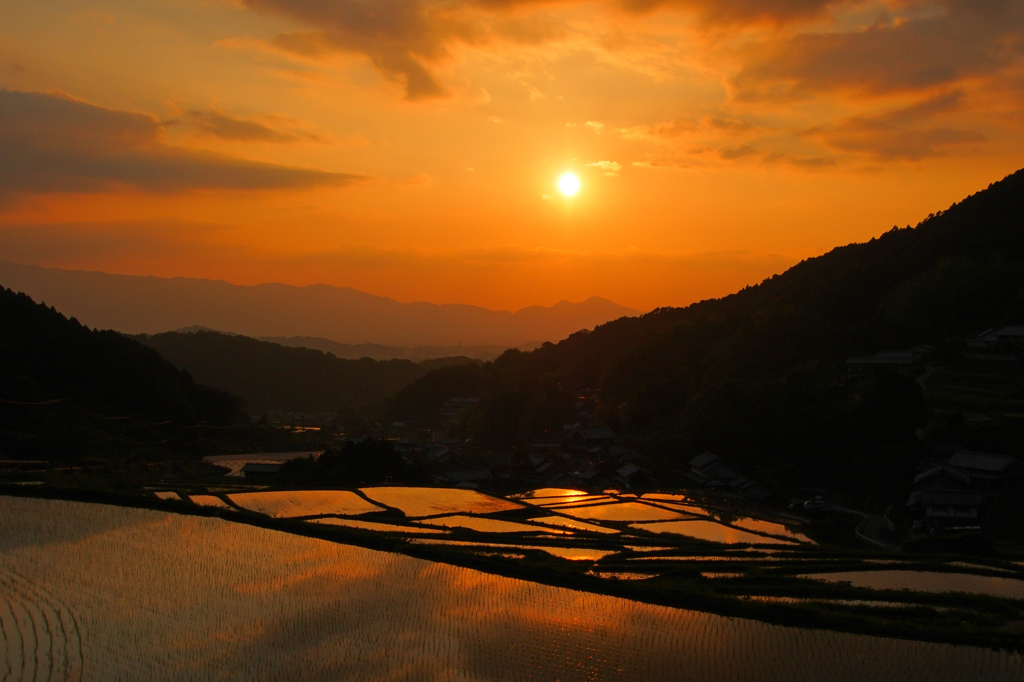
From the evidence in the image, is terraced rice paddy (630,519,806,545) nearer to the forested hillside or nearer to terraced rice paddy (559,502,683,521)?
terraced rice paddy (559,502,683,521)

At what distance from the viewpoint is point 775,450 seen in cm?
3319

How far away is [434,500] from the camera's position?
82.2 feet

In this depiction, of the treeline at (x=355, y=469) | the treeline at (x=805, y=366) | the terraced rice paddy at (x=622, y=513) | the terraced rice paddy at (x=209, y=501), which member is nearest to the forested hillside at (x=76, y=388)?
the treeline at (x=355, y=469)

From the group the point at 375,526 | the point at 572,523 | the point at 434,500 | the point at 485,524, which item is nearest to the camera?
the point at 375,526

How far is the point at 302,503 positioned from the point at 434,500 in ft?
14.9

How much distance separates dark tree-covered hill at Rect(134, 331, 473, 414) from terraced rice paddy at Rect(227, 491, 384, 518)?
173ft

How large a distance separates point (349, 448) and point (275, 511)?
10.7m

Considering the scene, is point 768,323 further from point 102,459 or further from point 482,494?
point 102,459

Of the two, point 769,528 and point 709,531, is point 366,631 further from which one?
point 769,528

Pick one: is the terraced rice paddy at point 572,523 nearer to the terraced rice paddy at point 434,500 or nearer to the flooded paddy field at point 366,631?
the terraced rice paddy at point 434,500

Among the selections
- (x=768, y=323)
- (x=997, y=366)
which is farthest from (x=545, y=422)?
(x=997, y=366)

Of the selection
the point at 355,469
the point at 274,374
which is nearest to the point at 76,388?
the point at 355,469

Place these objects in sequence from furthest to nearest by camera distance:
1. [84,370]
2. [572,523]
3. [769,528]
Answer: [84,370] → [769,528] → [572,523]

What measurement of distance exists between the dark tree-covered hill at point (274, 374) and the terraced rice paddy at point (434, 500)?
49860 millimetres
